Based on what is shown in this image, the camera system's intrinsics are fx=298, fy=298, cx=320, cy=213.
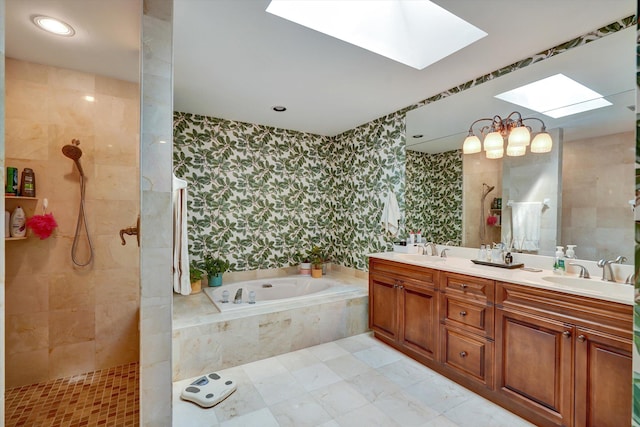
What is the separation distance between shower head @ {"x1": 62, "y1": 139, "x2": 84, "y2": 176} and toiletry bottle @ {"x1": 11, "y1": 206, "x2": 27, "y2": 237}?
18.6 inches

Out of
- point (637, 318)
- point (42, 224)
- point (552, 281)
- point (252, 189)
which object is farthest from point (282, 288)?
point (637, 318)

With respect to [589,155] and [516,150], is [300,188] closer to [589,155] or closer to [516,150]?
[516,150]

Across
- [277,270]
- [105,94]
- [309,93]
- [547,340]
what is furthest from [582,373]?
[105,94]

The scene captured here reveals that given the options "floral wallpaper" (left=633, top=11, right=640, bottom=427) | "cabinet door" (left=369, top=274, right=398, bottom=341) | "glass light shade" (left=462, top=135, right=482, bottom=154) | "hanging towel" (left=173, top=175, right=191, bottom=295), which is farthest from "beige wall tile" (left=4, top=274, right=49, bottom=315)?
"glass light shade" (left=462, top=135, right=482, bottom=154)

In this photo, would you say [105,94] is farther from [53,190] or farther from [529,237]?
[529,237]

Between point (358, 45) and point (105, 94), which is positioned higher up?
point (358, 45)

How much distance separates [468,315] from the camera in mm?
2158

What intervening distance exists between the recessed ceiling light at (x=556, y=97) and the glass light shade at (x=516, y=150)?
11.1 inches

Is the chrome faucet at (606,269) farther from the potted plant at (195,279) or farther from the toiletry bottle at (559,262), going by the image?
the potted plant at (195,279)

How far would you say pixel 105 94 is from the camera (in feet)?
8.32

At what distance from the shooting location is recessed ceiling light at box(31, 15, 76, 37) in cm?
181

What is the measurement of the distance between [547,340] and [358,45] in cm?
218

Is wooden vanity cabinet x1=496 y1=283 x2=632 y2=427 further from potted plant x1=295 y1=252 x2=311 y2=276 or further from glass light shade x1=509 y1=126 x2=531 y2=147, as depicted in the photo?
potted plant x1=295 y1=252 x2=311 y2=276

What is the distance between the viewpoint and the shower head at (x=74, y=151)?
2.35 m
